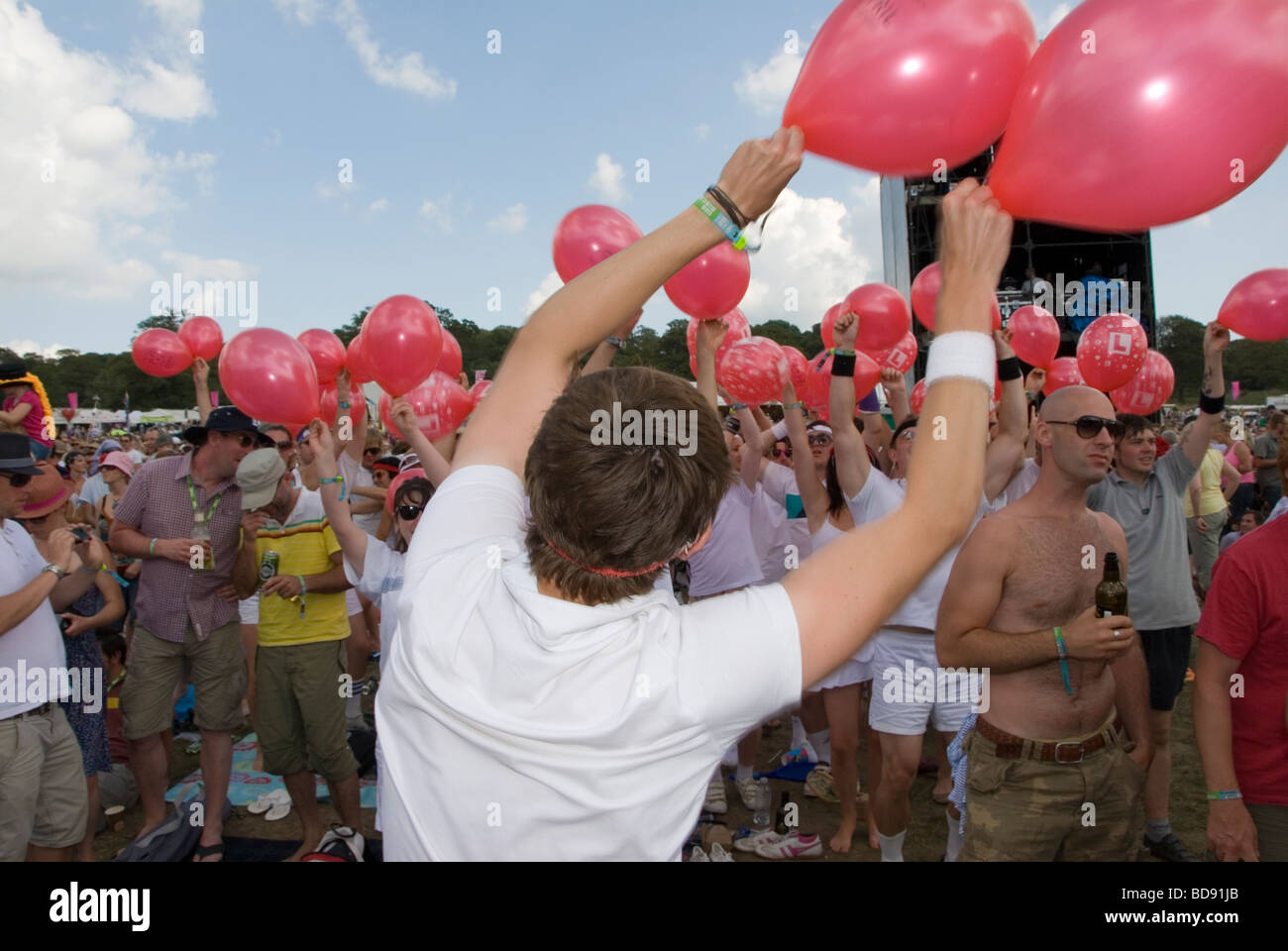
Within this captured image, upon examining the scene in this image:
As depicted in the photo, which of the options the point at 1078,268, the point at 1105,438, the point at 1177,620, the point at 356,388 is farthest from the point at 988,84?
the point at 1078,268

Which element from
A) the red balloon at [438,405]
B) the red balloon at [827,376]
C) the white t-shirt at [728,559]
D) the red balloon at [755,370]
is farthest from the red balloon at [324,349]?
the red balloon at [827,376]

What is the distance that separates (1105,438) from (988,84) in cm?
165

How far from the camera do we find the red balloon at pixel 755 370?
446 cm

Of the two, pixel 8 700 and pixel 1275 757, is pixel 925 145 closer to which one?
pixel 1275 757

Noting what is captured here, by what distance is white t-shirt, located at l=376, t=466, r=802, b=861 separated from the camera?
93 cm

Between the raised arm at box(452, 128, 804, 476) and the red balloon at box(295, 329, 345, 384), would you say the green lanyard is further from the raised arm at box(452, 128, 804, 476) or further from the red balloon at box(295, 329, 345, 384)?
the raised arm at box(452, 128, 804, 476)

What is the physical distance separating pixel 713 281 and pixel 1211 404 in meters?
2.41

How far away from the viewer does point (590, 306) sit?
3.76ft

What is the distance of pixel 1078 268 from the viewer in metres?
11.0

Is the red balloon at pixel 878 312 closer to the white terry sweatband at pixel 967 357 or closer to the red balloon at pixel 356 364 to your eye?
the red balloon at pixel 356 364

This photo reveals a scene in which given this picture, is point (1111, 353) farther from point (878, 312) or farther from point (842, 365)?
point (842, 365)

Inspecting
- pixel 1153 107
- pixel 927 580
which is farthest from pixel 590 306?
pixel 927 580

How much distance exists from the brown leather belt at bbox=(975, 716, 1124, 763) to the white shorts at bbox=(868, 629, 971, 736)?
75 cm

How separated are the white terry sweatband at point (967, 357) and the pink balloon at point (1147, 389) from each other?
5.11 meters
